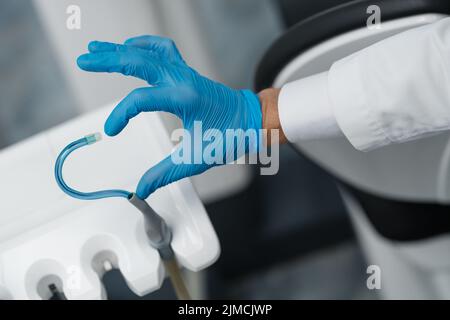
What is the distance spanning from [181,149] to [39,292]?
0.83 ft

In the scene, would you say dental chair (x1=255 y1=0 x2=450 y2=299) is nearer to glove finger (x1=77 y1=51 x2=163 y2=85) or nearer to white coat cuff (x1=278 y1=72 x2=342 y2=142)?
white coat cuff (x1=278 y1=72 x2=342 y2=142)

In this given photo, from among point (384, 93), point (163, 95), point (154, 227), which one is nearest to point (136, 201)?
point (154, 227)

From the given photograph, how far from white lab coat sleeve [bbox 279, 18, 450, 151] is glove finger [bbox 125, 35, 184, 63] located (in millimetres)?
167

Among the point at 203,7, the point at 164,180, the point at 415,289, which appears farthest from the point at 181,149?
the point at 203,7

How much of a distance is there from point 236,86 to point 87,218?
1.32 m

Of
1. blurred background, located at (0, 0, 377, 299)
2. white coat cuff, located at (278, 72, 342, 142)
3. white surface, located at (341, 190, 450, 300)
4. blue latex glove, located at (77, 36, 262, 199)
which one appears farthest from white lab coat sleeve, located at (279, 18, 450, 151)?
white surface, located at (341, 190, 450, 300)

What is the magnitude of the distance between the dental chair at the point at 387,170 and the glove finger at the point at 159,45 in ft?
0.52

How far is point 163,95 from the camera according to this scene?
722mm

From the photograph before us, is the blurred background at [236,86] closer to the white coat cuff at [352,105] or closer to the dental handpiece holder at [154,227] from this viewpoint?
the white coat cuff at [352,105]

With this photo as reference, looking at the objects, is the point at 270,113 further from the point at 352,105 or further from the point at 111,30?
the point at 111,30

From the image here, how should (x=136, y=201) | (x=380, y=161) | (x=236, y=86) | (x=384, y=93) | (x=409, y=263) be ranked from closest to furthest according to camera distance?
(x=136, y=201) → (x=384, y=93) → (x=380, y=161) → (x=409, y=263) → (x=236, y=86)

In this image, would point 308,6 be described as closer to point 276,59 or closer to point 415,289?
point 276,59

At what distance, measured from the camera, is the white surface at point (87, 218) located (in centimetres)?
70

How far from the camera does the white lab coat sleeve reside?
753 mm
